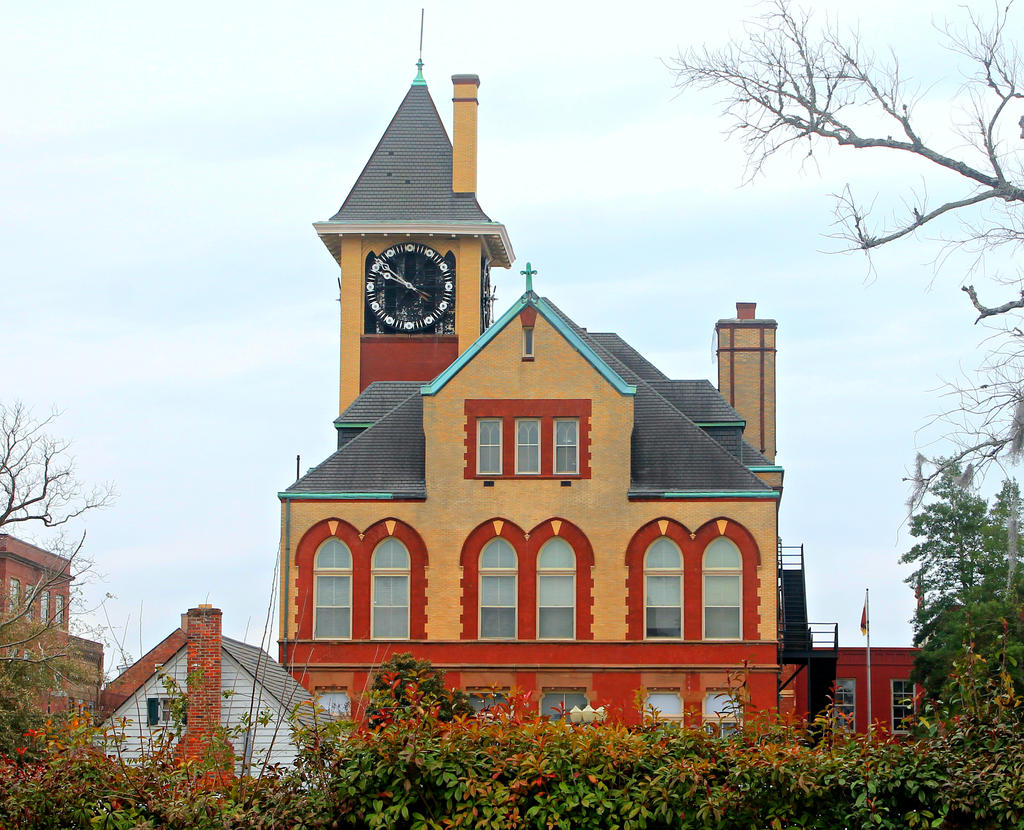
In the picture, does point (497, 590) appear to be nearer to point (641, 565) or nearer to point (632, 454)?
point (641, 565)

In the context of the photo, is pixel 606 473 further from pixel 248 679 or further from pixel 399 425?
pixel 248 679

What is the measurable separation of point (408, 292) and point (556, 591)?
18401 millimetres

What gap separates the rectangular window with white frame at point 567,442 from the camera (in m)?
45.6

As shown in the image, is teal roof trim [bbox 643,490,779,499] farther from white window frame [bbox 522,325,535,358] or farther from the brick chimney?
the brick chimney

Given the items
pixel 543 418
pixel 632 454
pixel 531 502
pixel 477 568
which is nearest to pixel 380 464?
pixel 477 568

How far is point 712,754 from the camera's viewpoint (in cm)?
1662

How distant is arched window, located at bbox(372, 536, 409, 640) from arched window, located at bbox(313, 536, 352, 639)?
724 millimetres

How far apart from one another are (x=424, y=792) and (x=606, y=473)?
95.7 ft

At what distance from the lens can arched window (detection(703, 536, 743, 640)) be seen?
44531 mm

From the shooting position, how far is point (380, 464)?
153ft

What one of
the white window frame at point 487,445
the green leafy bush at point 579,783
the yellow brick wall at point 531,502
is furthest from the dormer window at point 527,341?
the green leafy bush at point 579,783

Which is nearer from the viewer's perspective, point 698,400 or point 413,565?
point 413,565

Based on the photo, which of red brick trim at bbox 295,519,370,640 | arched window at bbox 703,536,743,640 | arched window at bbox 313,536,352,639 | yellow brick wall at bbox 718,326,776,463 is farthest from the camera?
yellow brick wall at bbox 718,326,776,463

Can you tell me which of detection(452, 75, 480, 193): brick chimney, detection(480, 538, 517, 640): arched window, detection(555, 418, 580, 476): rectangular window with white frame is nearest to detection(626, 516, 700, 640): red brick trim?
detection(555, 418, 580, 476): rectangular window with white frame
